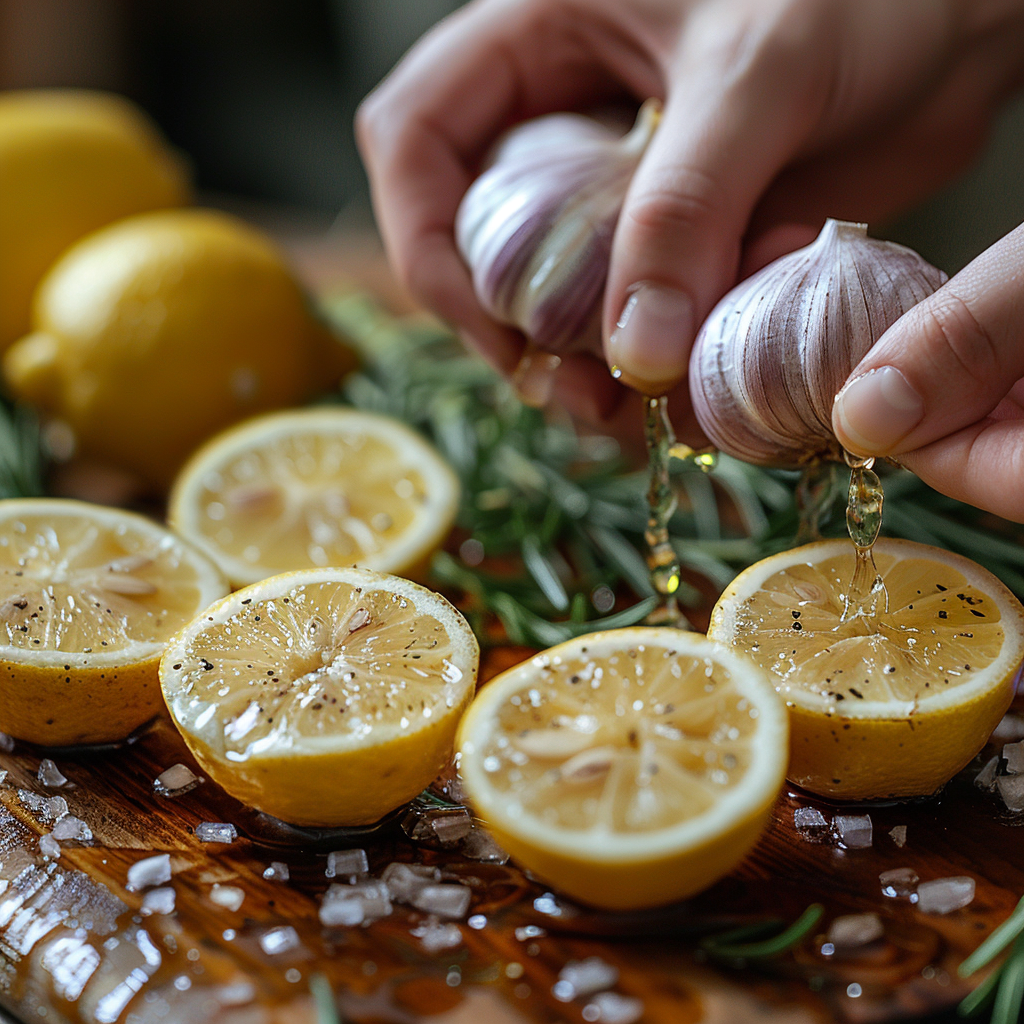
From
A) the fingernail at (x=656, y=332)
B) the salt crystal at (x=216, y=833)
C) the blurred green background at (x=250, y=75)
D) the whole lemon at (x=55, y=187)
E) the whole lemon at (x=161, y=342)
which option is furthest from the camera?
the blurred green background at (x=250, y=75)

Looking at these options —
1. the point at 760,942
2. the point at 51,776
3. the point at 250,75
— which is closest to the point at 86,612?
the point at 51,776

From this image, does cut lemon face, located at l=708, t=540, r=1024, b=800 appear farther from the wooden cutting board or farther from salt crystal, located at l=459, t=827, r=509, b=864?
salt crystal, located at l=459, t=827, r=509, b=864

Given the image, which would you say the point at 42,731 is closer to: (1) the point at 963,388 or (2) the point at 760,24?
(1) the point at 963,388

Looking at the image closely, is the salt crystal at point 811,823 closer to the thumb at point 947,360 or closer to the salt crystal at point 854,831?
the salt crystal at point 854,831

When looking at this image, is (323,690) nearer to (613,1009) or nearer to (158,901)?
(158,901)

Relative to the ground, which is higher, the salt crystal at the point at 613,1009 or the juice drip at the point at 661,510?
the juice drip at the point at 661,510

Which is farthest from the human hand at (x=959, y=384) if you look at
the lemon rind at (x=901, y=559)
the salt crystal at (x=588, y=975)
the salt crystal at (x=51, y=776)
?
the salt crystal at (x=51, y=776)
